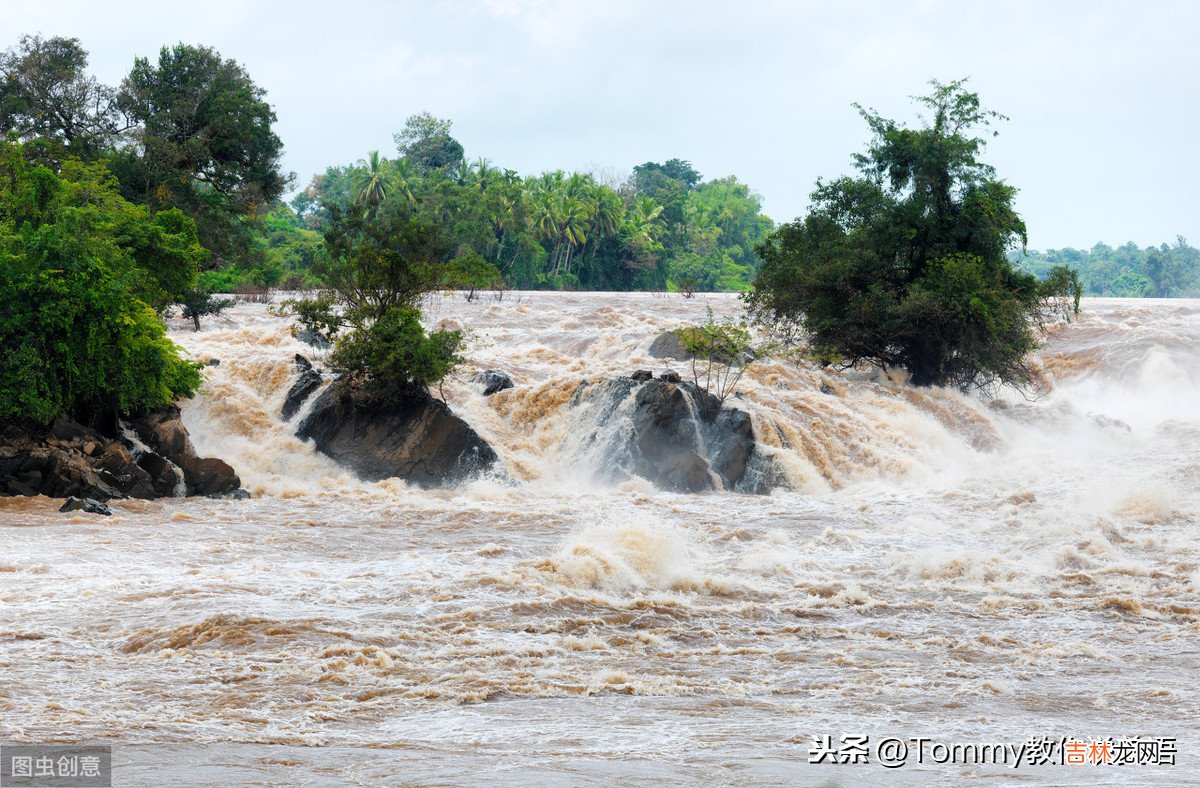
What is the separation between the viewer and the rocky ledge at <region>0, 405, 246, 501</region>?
1518 centimetres

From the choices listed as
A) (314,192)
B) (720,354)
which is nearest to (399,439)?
(720,354)

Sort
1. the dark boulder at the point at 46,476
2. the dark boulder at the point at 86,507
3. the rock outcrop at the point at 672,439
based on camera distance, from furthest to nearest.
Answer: the rock outcrop at the point at 672,439
the dark boulder at the point at 46,476
the dark boulder at the point at 86,507

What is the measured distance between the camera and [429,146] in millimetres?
68812

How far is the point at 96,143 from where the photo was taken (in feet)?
99.9

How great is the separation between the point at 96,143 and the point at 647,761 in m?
28.8

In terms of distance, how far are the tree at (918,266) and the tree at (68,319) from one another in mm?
12615

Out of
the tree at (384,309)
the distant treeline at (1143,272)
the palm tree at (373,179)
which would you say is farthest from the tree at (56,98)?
the distant treeline at (1143,272)

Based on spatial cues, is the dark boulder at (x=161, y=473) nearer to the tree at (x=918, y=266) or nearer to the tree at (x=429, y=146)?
the tree at (x=918, y=266)

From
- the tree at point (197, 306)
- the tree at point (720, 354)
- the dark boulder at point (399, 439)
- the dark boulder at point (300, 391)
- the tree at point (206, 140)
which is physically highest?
the tree at point (206, 140)

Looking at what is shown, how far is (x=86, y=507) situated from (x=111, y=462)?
1.64m

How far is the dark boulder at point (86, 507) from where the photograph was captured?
14203 millimetres

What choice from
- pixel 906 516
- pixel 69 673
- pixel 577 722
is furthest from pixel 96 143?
pixel 577 722

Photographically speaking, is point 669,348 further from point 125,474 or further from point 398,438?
point 125,474

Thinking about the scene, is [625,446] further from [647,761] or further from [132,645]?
[647,761]
